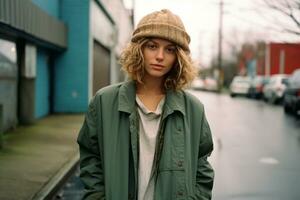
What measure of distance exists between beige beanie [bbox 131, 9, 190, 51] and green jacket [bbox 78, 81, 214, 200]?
27 cm

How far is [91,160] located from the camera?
2494mm

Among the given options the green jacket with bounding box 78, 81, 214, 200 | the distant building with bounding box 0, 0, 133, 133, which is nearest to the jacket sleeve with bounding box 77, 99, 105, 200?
the green jacket with bounding box 78, 81, 214, 200

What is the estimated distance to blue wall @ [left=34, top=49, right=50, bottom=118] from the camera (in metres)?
14.9

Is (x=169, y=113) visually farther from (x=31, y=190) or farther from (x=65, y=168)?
(x=65, y=168)

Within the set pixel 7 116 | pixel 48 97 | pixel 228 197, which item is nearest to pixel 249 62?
pixel 48 97

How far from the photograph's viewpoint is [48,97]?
1670 cm

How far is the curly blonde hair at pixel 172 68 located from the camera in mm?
2480

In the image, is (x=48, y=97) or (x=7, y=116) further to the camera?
(x=48, y=97)

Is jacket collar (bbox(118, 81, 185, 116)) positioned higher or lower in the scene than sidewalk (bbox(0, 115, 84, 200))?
higher

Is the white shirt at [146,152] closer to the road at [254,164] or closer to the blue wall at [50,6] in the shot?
the road at [254,164]

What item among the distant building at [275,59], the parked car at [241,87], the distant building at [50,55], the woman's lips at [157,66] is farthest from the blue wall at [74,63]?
the distant building at [275,59]

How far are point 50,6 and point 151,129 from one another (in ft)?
45.6

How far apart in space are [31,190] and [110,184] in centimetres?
358

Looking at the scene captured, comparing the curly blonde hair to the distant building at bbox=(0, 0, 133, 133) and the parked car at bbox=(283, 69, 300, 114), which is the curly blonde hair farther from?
the parked car at bbox=(283, 69, 300, 114)
